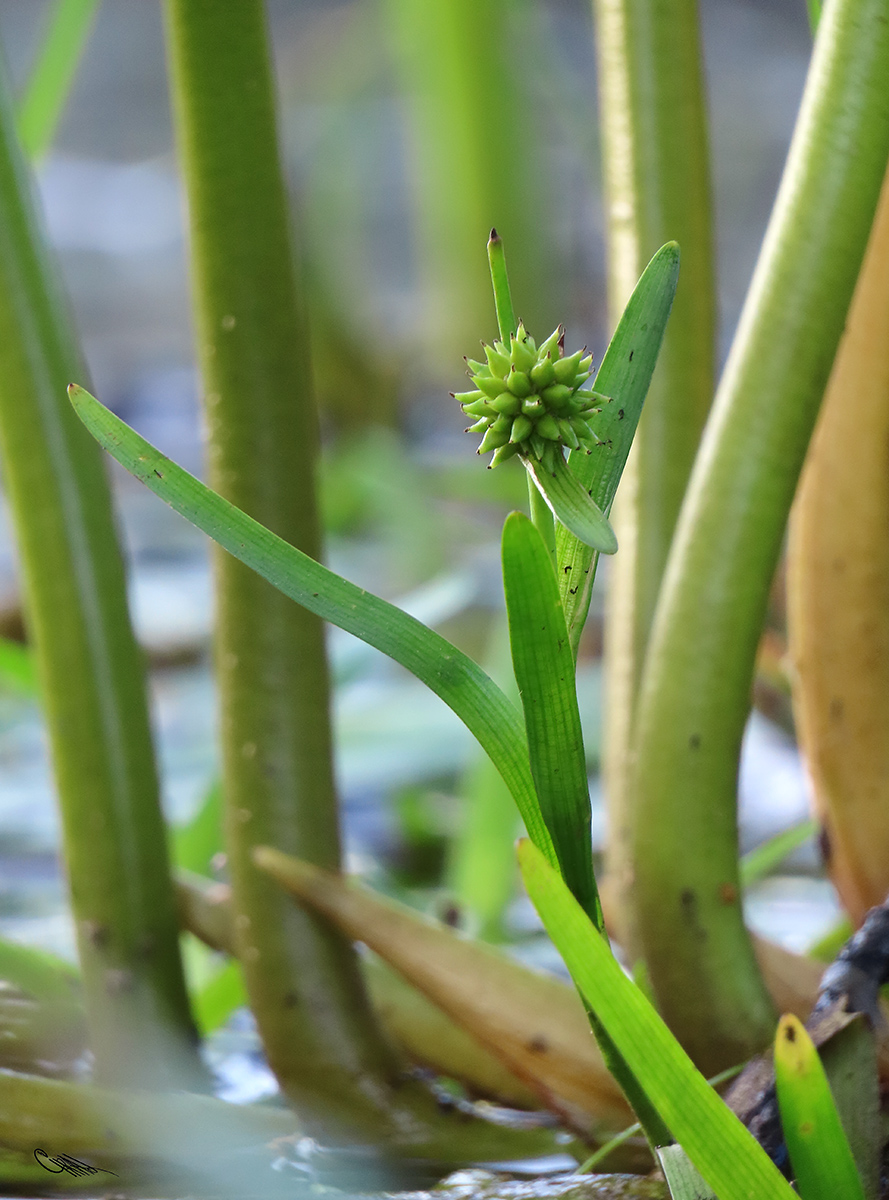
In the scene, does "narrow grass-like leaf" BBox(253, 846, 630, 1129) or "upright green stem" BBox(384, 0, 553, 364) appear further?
"upright green stem" BBox(384, 0, 553, 364)

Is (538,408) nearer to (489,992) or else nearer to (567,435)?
(567,435)

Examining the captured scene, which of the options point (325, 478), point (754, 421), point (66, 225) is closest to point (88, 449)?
point (754, 421)

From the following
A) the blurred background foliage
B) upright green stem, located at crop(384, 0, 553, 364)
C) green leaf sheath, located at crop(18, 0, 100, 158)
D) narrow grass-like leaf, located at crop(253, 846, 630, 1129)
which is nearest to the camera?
narrow grass-like leaf, located at crop(253, 846, 630, 1129)

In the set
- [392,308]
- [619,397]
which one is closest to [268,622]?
[619,397]

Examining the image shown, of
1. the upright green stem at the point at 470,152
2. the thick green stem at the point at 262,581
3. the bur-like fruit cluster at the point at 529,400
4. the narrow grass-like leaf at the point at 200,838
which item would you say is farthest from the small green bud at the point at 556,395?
the upright green stem at the point at 470,152

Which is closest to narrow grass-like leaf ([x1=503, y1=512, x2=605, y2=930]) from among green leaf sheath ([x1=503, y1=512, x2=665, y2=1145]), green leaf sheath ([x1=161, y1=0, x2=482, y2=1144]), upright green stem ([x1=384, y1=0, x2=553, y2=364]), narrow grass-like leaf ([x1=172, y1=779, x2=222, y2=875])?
green leaf sheath ([x1=503, y1=512, x2=665, y2=1145])

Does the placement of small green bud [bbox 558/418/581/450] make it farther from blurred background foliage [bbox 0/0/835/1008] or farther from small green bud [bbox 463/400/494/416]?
blurred background foliage [bbox 0/0/835/1008]
